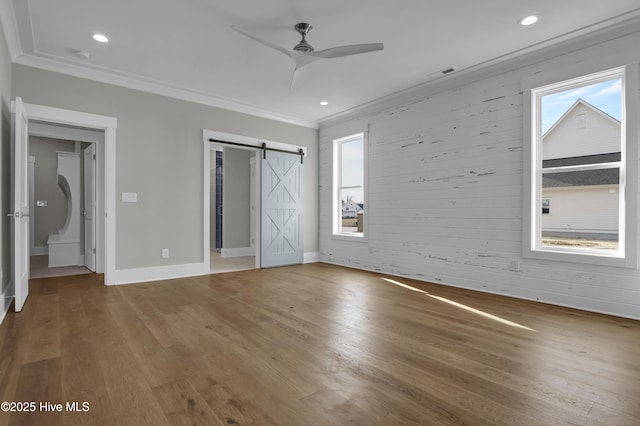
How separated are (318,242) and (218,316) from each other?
3.75 meters

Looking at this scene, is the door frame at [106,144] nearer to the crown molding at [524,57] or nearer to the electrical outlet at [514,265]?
the crown molding at [524,57]

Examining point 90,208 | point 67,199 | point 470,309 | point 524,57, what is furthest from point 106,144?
point 524,57

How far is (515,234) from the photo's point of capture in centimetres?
383

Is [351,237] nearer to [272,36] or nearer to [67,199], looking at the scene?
[272,36]

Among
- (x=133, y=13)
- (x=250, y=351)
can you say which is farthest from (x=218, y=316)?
(x=133, y=13)

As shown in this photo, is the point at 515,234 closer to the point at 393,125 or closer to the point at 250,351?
the point at 393,125

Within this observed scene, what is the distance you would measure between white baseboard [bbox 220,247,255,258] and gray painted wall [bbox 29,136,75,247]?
399cm

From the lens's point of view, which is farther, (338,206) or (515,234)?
(338,206)

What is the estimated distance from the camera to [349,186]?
6145 millimetres

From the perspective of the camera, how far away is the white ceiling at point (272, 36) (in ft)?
9.48

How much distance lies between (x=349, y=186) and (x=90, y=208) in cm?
448

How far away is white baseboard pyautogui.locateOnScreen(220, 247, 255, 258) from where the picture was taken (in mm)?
7422

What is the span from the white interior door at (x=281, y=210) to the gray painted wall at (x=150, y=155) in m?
1.04

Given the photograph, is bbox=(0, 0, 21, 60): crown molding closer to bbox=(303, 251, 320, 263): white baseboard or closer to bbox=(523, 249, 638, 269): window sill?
bbox=(303, 251, 320, 263): white baseboard
